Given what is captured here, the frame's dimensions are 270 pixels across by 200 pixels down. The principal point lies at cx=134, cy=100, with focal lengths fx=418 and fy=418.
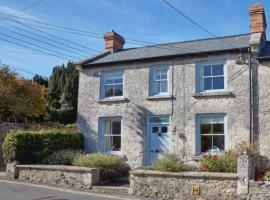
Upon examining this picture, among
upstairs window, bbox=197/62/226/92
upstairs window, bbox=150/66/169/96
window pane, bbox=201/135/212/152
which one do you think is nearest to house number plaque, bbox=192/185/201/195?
window pane, bbox=201/135/212/152

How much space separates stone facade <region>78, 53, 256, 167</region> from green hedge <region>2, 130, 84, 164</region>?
9.20 ft

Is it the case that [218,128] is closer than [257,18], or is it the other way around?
[218,128]

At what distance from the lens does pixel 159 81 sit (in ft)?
67.9

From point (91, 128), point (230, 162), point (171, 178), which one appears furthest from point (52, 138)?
point (230, 162)

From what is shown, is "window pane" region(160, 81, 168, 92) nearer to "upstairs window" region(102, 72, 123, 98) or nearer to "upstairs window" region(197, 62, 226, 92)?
"upstairs window" region(197, 62, 226, 92)

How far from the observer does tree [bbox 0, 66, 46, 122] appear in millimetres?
28734

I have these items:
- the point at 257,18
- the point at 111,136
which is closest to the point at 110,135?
the point at 111,136

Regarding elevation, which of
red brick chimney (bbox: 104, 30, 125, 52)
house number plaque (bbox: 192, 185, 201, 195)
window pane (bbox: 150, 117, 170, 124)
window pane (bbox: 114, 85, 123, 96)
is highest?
red brick chimney (bbox: 104, 30, 125, 52)

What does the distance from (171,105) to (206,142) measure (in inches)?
96.8

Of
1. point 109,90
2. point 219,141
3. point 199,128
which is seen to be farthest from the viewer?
point 109,90

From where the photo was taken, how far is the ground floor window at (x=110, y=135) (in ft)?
70.4

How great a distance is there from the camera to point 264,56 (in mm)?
18078

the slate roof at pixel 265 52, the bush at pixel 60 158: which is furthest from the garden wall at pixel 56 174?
the slate roof at pixel 265 52

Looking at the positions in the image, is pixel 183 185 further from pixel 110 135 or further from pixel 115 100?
pixel 115 100
